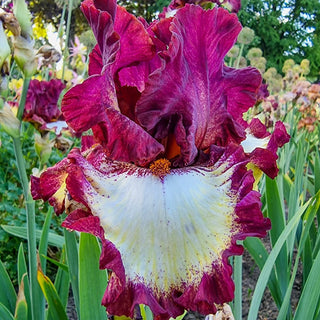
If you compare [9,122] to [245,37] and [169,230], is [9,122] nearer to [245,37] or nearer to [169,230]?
[169,230]

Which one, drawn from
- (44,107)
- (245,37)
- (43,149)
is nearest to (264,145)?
(43,149)

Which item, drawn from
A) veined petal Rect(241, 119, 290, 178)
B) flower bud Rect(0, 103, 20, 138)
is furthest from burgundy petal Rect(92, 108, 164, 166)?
flower bud Rect(0, 103, 20, 138)

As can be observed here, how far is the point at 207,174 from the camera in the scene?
51cm

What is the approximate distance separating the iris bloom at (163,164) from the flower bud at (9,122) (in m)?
0.19

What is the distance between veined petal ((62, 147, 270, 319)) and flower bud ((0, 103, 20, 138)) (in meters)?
0.30

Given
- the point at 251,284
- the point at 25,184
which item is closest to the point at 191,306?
the point at 25,184

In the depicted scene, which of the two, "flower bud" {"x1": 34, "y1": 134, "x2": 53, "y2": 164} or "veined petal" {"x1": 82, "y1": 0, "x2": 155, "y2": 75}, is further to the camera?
"flower bud" {"x1": 34, "y1": 134, "x2": 53, "y2": 164}

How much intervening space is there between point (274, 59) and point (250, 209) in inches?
677

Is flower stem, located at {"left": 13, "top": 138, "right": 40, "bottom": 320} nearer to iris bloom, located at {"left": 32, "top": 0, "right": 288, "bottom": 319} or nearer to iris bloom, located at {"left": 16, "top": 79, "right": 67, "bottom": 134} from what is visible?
iris bloom, located at {"left": 32, "top": 0, "right": 288, "bottom": 319}

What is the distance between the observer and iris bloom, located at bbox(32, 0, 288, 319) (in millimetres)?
451

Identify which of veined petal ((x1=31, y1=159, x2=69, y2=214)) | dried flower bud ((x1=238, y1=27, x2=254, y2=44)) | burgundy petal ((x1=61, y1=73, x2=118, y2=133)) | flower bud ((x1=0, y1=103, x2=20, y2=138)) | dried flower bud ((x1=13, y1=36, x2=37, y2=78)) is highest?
dried flower bud ((x1=238, y1=27, x2=254, y2=44))

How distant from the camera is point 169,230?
0.46 metres

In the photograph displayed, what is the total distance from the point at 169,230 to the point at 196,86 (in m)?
0.19

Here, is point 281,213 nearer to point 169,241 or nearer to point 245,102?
point 245,102
